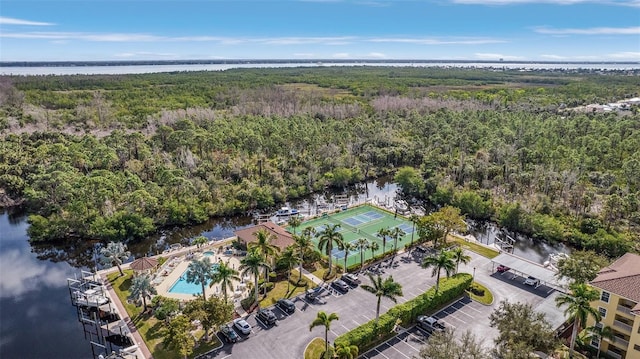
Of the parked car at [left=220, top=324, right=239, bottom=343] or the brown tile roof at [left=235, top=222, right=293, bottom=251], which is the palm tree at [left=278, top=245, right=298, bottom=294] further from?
the parked car at [left=220, top=324, right=239, bottom=343]

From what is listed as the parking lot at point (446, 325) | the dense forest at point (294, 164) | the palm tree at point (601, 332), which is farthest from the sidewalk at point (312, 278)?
the palm tree at point (601, 332)

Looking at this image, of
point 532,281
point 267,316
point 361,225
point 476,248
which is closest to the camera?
point 267,316

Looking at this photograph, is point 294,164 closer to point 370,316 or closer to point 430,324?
point 370,316

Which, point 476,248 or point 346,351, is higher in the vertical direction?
point 346,351

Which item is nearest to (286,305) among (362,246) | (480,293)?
(362,246)

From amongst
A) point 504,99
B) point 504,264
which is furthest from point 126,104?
point 504,99

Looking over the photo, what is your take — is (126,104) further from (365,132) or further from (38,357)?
(38,357)
